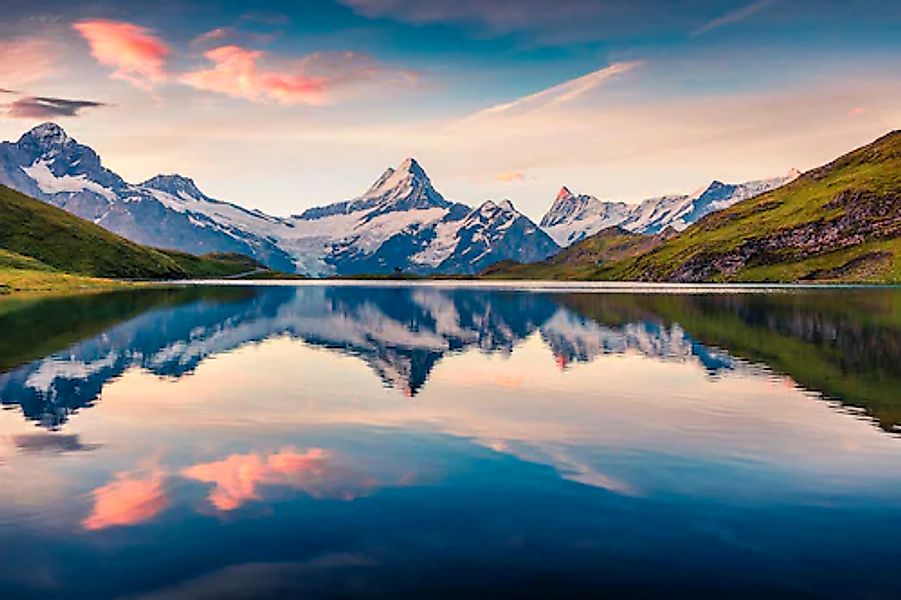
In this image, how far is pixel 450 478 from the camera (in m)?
29.0

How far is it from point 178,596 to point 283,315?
125m

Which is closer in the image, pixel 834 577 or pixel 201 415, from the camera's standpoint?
pixel 834 577

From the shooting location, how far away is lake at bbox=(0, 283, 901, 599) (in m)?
19.7

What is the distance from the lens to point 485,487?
27.7 meters

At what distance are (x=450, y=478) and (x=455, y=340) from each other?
6203 cm

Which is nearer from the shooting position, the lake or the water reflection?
the lake

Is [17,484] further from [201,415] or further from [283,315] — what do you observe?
[283,315]

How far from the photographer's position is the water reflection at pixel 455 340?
52.6 metres

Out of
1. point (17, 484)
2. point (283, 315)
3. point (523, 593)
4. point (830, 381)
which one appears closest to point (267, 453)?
point (17, 484)

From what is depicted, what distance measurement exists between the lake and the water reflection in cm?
77

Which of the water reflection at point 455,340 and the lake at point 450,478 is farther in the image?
the water reflection at point 455,340

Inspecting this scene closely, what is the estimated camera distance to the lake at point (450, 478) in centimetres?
1966

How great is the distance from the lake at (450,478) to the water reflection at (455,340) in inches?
30.4

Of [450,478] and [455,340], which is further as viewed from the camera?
[455,340]
